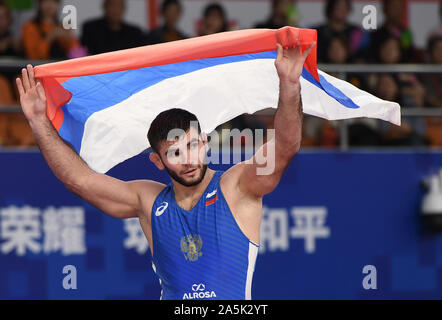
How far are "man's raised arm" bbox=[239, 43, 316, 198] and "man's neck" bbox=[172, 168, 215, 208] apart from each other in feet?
0.78

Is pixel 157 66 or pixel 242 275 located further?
pixel 157 66

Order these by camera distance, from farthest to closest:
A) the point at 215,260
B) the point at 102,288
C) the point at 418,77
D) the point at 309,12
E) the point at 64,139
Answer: the point at 309,12 → the point at 418,77 → the point at 102,288 → the point at 64,139 → the point at 215,260

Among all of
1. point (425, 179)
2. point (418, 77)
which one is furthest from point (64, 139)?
point (418, 77)

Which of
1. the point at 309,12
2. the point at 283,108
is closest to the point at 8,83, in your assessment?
the point at 309,12

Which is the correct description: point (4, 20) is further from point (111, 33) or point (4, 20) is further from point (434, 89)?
point (434, 89)

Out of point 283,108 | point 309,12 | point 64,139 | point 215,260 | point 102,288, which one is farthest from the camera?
point 309,12

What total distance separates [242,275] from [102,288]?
2888 millimetres

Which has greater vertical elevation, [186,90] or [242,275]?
[186,90]

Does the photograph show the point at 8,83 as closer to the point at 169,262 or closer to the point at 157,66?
the point at 157,66

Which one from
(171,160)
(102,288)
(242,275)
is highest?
(171,160)

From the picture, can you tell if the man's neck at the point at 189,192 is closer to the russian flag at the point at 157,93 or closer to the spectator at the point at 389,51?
the russian flag at the point at 157,93

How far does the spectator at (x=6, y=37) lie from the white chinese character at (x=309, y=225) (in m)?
2.81

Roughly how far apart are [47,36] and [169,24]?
3.66 ft

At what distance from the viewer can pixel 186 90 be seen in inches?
199
